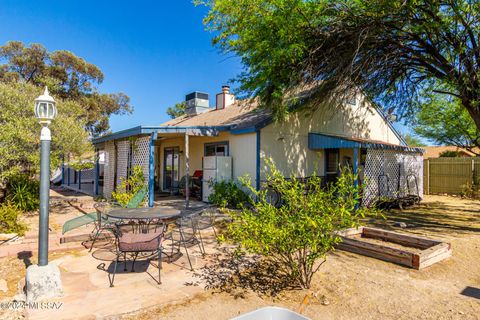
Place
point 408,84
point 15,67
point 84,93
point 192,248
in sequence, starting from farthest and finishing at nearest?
point 84,93
point 15,67
point 408,84
point 192,248

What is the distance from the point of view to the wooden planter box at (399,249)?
4.82 metres

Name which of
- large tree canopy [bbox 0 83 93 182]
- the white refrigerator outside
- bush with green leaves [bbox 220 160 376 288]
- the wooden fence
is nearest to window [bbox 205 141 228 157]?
the white refrigerator outside

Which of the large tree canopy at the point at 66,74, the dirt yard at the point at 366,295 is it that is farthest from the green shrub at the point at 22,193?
the large tree canopy at the point at 66,74

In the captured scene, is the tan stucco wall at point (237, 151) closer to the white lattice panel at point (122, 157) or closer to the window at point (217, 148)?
the window at point (217, 148)

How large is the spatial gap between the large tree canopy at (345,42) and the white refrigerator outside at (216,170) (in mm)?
2522

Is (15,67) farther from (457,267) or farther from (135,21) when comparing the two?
(457,267)

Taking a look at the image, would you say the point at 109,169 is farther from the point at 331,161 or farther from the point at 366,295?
the point at 366,295

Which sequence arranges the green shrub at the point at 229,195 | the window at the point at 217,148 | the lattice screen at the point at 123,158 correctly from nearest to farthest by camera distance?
1. the green shrub at the point at 229,195
2. the lattice screen at the point at 123,158
3. the window at the point at 217,148

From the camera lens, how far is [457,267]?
4871 mm

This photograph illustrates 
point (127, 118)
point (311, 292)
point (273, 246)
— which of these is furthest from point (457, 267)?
point (127, 118)

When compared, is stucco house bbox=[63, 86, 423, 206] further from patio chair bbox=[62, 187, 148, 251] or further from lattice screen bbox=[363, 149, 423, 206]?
patio chair bbox=[62, 187, 148, 251]

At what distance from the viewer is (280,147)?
10.7 meters

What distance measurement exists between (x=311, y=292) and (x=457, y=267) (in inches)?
107

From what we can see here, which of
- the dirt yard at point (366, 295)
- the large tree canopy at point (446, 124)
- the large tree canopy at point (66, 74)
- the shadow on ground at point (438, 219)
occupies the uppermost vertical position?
the large tree canopy at point (66, 74)
